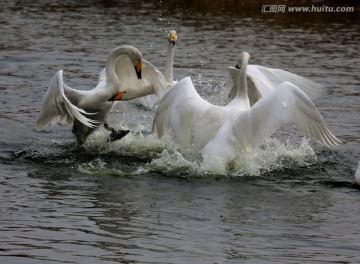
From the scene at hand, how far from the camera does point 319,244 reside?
8.72m

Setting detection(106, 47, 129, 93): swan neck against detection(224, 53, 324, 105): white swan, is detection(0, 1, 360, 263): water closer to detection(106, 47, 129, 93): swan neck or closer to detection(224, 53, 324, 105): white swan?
detection(224, 53, 324, 105): white swan

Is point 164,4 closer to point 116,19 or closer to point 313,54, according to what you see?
point 116,19

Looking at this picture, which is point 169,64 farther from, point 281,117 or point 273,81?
point 281,117

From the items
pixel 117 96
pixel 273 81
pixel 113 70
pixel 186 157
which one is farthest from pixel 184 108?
pixel 273 81

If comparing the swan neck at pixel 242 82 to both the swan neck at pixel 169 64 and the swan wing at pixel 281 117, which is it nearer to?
the swan wing at pixel 281 117

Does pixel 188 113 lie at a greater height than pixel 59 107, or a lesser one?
greater

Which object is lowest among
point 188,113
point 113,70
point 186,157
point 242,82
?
point 186,157

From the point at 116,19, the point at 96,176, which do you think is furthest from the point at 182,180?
the point at 116,19

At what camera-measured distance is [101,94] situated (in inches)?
512

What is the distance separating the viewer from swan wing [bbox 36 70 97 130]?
465 inches

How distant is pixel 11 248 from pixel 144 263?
1.19 metres

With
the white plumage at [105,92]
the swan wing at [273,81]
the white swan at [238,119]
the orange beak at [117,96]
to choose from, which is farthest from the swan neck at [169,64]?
the white swan at [238,119]

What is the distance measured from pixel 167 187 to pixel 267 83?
3.02 m

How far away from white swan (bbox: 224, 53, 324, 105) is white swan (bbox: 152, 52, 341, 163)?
0.95 m
